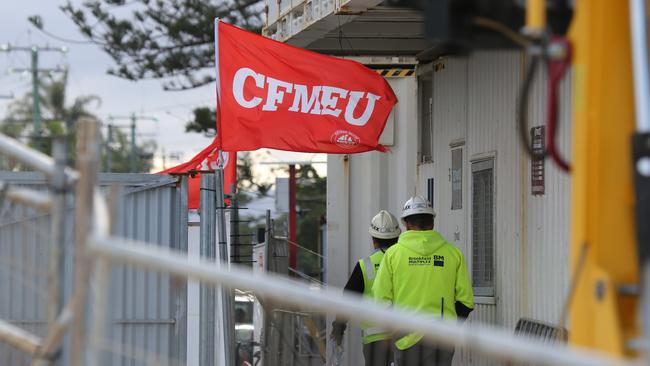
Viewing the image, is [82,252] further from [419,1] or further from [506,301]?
[506,301]

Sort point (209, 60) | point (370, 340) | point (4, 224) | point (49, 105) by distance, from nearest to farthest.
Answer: point (4, 224)
point (370, 340)
point (209, 60)
point (49, 105)

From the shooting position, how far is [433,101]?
12586 millimetres

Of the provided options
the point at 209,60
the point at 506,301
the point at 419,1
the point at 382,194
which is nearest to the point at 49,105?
the point at 209,60

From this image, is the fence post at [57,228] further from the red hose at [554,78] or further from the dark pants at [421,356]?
the dark pants at [421,356]

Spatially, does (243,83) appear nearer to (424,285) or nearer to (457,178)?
(457,178)

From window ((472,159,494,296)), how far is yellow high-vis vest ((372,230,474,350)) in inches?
37.2

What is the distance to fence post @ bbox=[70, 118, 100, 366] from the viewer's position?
14.1ft

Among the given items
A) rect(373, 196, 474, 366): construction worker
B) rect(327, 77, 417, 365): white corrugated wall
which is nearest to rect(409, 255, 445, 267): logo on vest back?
rect(373, 196, 474, 366): construction worker

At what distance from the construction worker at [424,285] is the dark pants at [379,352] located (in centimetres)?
73

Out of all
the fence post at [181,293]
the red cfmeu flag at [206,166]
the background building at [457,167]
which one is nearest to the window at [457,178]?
the background building at [457,167]

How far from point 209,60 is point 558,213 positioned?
21087mm

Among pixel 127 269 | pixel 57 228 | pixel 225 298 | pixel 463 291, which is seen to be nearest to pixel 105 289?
pixel 57 228

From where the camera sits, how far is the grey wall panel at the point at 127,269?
6527mm

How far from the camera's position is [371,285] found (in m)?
10.6
